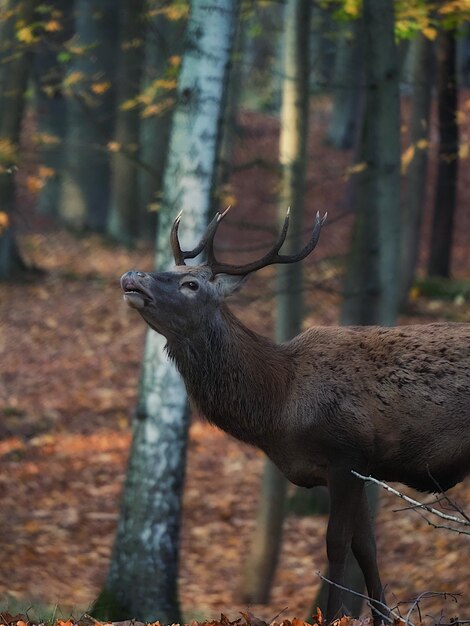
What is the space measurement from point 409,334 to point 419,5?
4805mm

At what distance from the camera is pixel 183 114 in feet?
28.1

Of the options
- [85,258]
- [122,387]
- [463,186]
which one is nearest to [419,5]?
[122,387]

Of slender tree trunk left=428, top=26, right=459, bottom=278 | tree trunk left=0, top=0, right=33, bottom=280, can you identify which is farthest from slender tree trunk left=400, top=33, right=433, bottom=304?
tree trunk left=0, top=0, right=33, bottom=280

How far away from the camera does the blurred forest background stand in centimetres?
853

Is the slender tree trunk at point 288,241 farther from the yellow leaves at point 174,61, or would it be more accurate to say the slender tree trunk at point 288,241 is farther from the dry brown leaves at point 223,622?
the dry brown leaves at point 223,622

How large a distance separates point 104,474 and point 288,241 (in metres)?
4.39

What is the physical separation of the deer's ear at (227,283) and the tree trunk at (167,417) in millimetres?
2657

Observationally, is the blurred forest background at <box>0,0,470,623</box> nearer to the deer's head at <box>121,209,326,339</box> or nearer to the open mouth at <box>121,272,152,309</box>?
the deer's head at <box>121,209,326,339</box>

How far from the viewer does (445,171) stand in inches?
699

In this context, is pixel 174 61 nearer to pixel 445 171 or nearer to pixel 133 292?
pixel 133 292

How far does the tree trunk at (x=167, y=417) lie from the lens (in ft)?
27.8

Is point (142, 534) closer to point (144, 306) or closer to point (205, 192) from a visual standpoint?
point (205, 192)

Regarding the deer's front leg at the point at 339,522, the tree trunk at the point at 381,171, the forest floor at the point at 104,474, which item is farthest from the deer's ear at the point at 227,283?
the tree trunk at the point at 381,171

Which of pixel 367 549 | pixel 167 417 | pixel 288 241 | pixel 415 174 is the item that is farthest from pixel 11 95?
pixel 367 549
